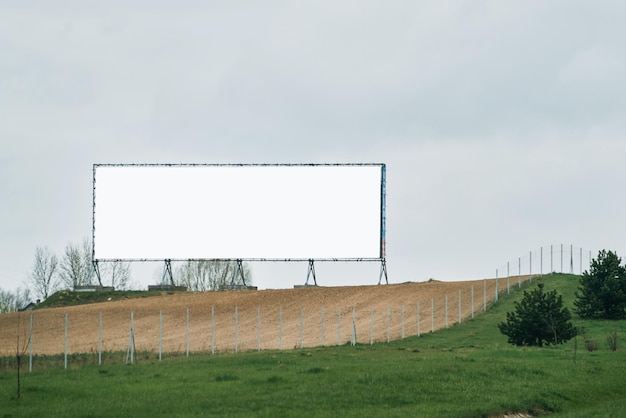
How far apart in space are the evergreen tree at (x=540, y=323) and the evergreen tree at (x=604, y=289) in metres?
15.1

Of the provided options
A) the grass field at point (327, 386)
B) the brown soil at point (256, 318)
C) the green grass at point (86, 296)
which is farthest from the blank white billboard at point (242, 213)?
the grass field at point (327, 386)

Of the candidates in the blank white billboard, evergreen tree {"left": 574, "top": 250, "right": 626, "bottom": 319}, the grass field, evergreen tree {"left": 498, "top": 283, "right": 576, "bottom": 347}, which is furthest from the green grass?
the grass field

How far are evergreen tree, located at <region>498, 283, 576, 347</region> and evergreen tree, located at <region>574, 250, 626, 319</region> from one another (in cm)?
1510

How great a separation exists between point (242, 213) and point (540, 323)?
1487 inches

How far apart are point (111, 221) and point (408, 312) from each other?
2691 cm

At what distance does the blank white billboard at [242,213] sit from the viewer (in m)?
90.5

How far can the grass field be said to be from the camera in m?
30.5

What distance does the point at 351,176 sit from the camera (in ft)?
297

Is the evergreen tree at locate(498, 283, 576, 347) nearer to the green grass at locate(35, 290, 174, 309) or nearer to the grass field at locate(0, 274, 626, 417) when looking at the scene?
the grass field at locate(0, 274, 626, 417)

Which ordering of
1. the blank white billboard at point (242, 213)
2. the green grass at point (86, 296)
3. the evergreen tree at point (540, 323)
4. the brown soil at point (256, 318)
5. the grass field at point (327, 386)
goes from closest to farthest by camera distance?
the grass field at point (327, 386) → the evergreen tree at point (540, 323) → the brown soil at point (256, 318) → the blank white billboard at point (242, 213) → the green grass at point (86, 296)

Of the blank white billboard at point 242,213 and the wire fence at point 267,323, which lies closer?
the wire fence at point 267,323

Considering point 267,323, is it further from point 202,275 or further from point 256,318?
point 202,275

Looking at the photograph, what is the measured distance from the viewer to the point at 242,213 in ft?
301

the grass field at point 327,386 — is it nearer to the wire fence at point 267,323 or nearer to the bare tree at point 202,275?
the wire fence at point 267,323
